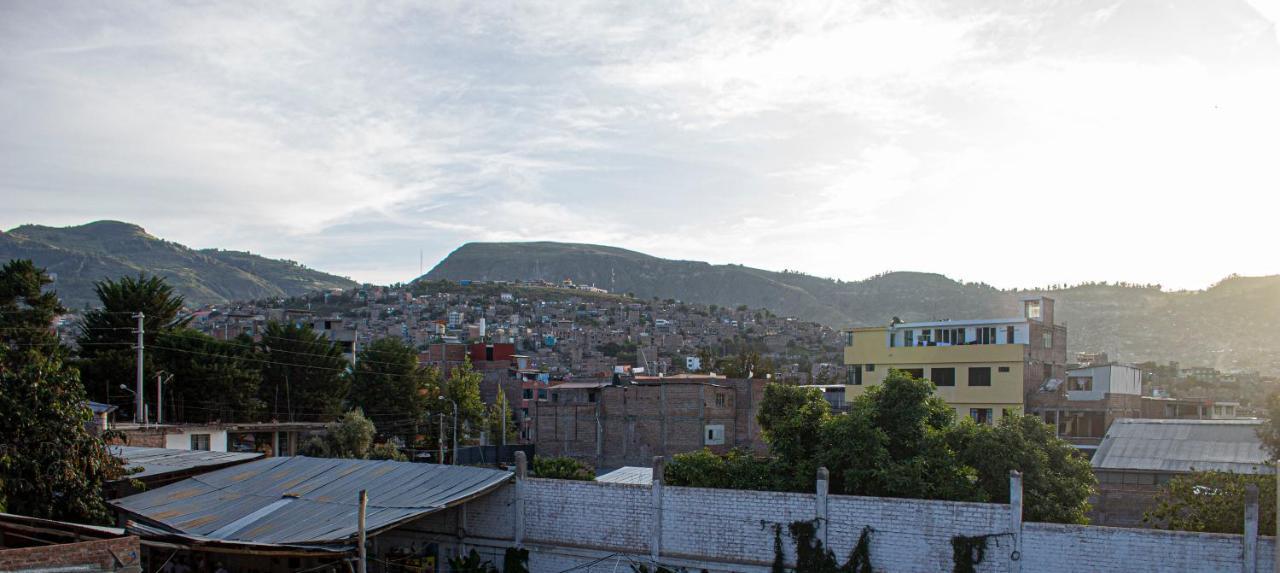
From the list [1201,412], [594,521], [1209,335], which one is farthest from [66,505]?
[1209,335]

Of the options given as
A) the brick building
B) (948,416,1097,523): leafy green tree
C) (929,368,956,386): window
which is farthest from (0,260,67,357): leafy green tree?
(929,368,956,386): window

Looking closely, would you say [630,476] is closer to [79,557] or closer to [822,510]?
[822,510]

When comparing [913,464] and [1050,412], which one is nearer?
[913,464]

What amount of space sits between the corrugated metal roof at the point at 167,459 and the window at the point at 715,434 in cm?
3054

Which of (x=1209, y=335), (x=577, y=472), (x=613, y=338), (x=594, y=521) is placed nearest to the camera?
(x=594, y=521)

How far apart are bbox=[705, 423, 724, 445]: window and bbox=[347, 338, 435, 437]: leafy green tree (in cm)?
1846

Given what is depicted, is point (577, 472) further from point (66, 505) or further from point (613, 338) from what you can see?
point (613, 338)

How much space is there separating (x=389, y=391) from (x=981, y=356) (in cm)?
3457

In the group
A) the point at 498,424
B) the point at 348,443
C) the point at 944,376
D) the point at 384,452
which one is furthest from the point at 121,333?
the point at 944,376

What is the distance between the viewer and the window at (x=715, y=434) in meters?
56.5

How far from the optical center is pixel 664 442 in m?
57.0

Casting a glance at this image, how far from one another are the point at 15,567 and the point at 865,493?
55.0 ft

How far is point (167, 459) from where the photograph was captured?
2991cm

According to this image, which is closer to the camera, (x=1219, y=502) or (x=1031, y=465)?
(x=1219, y=502)
